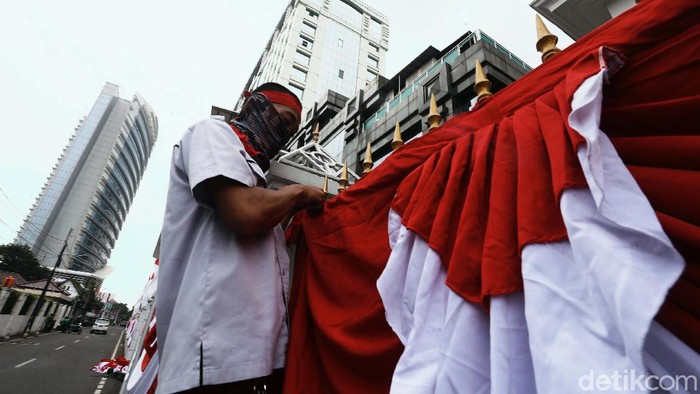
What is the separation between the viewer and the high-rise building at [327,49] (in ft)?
85.9

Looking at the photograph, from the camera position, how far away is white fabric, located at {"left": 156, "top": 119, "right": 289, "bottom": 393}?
1.03 m

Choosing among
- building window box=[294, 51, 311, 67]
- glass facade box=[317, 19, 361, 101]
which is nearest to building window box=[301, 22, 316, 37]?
glass facade box=[317, 19, 361, 101]

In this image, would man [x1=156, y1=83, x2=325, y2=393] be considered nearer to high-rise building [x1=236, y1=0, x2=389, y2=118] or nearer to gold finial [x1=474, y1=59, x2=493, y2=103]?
gold finial [x1=474, y1=59, x2=493, y2=103]

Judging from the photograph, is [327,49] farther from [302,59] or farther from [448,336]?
[448,336]

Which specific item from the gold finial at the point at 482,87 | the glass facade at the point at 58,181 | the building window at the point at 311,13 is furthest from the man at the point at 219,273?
the glass facade at the point at 58,181

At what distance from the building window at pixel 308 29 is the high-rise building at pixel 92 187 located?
56.9m

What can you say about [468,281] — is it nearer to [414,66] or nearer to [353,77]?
[414,66]

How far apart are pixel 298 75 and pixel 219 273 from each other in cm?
2756

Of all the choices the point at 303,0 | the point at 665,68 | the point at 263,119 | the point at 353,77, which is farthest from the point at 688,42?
the point at 303,0

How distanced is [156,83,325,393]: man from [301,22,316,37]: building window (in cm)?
3148

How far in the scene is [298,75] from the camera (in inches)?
1032

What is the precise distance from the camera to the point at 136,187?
280 ft

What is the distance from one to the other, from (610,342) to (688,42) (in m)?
0.65

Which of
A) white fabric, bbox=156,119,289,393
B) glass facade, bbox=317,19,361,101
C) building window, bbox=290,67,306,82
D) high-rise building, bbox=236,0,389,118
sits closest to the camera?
white fabric, bbox=156,119,289,393
